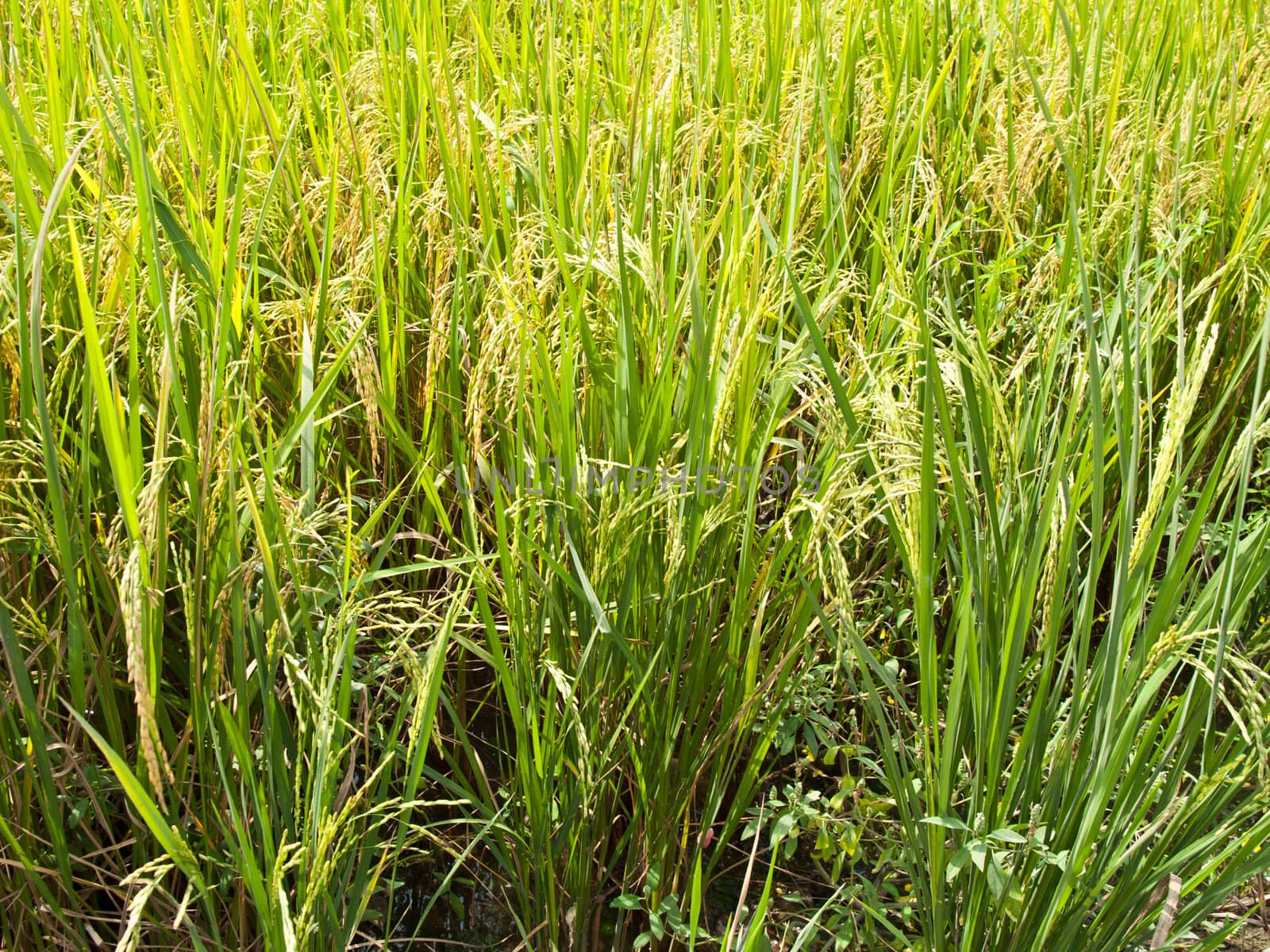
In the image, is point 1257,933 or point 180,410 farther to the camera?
point 1257,933

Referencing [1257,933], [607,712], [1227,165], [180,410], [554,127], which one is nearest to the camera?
[180,410]

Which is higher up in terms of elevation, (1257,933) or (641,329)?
(641,329)

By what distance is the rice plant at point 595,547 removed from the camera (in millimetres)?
973

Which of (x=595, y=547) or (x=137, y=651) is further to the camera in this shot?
(x=595, y=547)

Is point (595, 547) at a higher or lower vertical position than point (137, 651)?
lower

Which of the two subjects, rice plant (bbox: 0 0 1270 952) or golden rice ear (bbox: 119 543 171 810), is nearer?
golden rice ear (bbox: 119 543 171 810)

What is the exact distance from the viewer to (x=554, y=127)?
64.2 inches

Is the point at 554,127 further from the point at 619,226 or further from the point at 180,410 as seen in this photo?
the point at 180,410

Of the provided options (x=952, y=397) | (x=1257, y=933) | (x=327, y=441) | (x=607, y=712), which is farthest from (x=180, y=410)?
(x=1257, y=933)

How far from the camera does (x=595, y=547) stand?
45.9 inches

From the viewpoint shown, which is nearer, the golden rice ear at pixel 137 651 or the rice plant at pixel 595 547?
the golden rice ear at pixel 137 651

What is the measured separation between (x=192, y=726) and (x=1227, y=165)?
2066 mm

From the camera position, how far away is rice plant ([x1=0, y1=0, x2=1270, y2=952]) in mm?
973

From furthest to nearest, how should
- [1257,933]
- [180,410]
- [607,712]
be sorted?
[1257,933]
[607,712]
[180,410]
